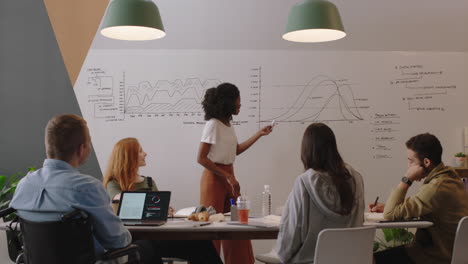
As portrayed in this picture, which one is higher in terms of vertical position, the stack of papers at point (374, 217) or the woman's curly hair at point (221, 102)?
the woman's curly hair at point (221, 102)

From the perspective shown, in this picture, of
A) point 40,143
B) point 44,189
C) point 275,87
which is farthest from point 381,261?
point 40,143

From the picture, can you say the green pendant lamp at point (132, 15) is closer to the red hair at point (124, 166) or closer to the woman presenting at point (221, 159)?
the red hair at point (124, 166)

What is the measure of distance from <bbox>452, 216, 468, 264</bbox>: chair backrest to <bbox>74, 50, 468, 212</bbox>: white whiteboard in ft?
7.84

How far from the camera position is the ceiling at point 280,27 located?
17.3 ft

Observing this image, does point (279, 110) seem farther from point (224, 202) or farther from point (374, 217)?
point (374, 217)

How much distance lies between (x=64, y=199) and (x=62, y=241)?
175mm

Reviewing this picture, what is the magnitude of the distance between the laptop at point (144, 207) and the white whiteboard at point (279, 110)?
2174mm

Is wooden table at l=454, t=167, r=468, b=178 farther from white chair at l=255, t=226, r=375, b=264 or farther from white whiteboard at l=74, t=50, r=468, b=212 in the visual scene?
white chair at l=255, t=226, r=375, b=264

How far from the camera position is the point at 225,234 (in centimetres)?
289

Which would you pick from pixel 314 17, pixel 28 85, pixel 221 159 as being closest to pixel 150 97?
pixel 28 85

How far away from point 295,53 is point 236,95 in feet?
4.32

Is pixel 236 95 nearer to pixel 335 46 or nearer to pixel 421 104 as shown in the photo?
pixel 335 46

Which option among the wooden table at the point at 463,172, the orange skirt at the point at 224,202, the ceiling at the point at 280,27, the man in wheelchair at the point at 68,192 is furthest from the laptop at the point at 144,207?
the wooden table at the point at 463,172

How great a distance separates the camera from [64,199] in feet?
7.59
